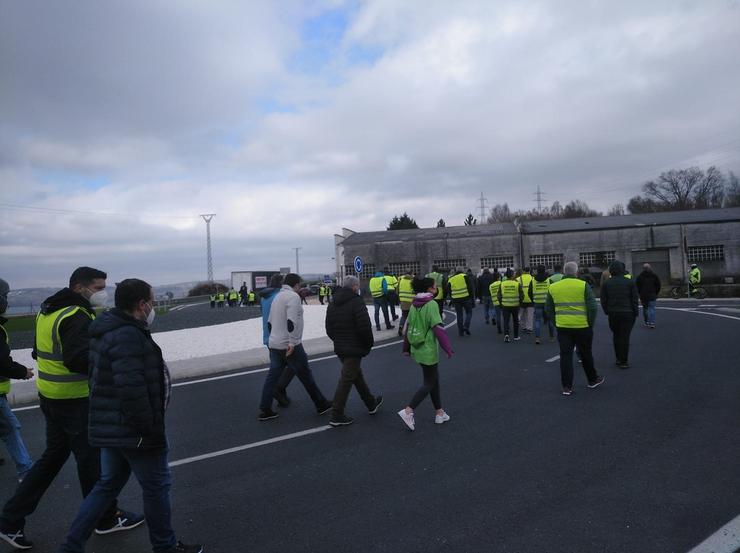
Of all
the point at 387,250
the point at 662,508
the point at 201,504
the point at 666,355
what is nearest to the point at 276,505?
the point at 201,504

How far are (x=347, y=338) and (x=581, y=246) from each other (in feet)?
123

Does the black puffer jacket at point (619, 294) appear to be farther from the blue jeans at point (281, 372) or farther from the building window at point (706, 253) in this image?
the building window at point (706, 253)

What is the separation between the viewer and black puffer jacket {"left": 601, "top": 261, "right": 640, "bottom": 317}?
8.68 metres

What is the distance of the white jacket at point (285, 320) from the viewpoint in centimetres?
638

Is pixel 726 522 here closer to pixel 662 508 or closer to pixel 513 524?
pixel 662 508

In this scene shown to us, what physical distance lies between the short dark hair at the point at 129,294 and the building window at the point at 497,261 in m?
39.5

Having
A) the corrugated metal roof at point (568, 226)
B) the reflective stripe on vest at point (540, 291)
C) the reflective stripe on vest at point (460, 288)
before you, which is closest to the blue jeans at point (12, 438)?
the reflective stripe on vest at point (540, 291)

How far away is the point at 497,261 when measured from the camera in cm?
4147

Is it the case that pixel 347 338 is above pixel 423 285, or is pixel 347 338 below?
below

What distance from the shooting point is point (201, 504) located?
13.3 ft

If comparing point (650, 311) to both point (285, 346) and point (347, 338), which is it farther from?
point (285, 346)

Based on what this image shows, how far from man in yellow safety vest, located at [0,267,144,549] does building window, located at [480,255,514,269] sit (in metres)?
39.2

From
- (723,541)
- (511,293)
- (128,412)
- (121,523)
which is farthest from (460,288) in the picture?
(128,412)

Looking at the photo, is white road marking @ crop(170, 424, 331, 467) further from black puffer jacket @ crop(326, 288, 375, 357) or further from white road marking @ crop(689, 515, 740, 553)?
white road marking @ crop(689, 515, 740, 553)
